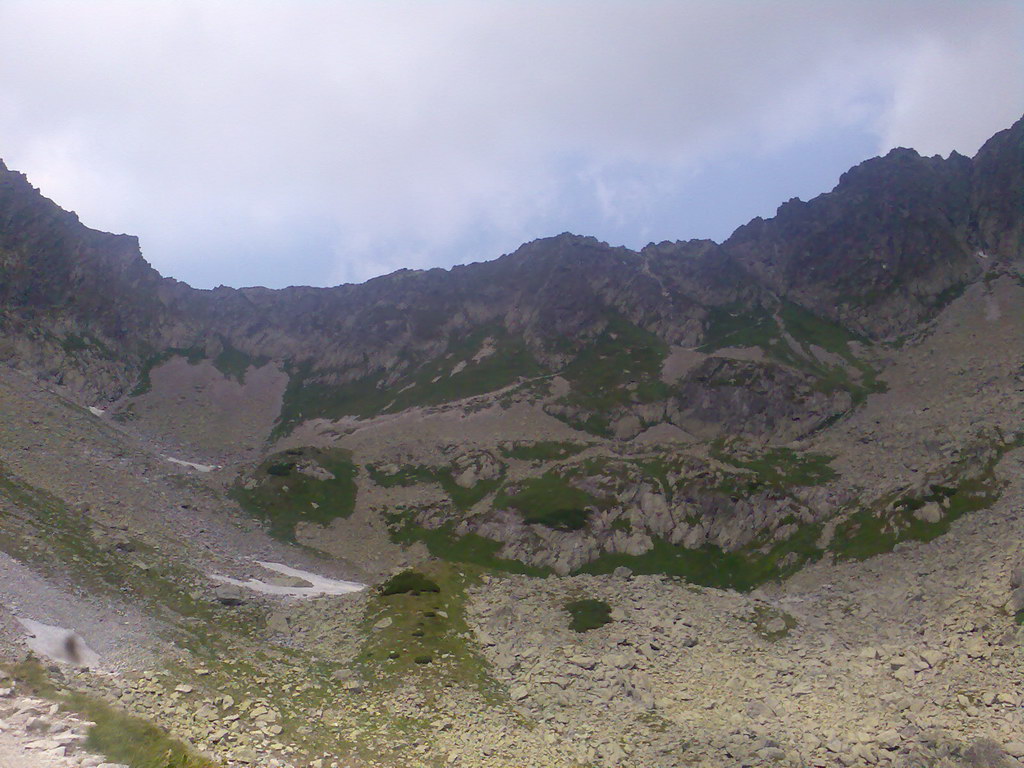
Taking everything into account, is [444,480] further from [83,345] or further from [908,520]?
[83,345]

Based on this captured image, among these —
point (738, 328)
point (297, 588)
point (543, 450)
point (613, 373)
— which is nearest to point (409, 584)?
point (297, 588)

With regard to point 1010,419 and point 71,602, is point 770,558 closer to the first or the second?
point 1010,419

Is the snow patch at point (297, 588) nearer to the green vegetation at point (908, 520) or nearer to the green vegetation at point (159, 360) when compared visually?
the green vegetation at point (908, 520)

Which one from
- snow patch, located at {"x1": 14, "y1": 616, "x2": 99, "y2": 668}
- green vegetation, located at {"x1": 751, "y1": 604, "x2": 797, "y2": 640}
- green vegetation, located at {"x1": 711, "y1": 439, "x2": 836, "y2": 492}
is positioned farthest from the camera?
green vegetation, located at {"x1": 711, "y1": 439, "x2": 836, "y2": 492}

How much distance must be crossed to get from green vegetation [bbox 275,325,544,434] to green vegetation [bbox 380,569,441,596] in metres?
90.7

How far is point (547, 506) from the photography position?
93.2 meters

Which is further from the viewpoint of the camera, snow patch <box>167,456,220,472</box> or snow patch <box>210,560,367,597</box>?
snow patch <box>167,456,220,472</box>

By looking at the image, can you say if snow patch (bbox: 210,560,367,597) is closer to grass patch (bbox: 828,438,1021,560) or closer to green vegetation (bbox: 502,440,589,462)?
green vegetation (bbox: 502,440,589,462)

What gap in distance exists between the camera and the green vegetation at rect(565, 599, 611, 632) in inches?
2140

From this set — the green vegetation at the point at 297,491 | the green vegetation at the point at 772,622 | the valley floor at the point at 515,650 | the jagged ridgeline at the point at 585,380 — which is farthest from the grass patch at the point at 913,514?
the green vegetation at the point at 297,491

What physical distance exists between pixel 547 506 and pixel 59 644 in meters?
65.5

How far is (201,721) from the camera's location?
3125 centimetres

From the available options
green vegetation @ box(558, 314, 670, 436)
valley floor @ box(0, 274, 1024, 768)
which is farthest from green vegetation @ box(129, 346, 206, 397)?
green vegetation @ box(558, 314, 670, 436)

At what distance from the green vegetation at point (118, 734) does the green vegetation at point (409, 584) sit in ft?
95.5
